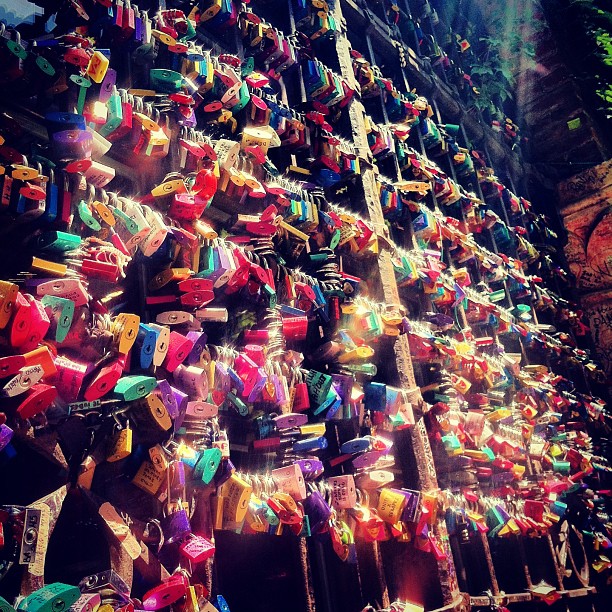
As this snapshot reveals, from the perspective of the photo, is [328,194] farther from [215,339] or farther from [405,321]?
[215,339]

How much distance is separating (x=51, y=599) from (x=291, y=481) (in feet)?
3.92

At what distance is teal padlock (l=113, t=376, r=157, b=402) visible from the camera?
5.29 ft

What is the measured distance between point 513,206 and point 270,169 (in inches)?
226

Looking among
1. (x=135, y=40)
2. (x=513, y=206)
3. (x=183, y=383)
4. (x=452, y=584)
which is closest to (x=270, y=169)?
(x=135, y=40)

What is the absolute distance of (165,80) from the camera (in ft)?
8.21

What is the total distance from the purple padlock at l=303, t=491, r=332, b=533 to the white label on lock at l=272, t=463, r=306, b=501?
0.10 m

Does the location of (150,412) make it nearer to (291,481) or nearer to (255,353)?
(255,353)

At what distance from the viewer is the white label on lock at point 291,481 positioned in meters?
2.24

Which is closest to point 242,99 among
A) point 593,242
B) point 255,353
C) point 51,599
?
point 255,353

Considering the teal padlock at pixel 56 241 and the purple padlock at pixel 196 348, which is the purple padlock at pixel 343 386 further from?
the teal padlock at pixel 56 241

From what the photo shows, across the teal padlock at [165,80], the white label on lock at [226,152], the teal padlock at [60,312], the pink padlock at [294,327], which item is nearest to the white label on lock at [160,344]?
the teal padlock at [60,312]

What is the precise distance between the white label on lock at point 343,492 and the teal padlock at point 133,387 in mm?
1257

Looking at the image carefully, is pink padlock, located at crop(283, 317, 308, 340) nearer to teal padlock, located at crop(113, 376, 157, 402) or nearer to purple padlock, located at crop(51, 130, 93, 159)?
teal padlock, located at crop(113, 376, 157, 402)

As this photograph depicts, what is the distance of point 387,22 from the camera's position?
619 centimetres
